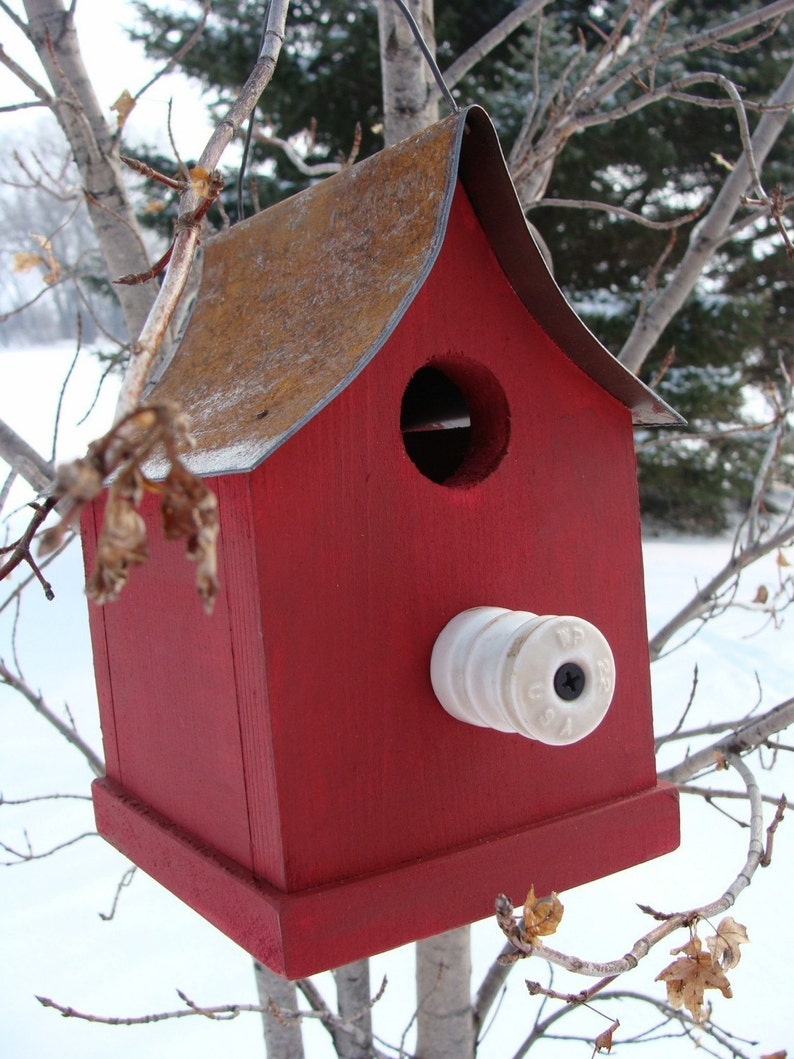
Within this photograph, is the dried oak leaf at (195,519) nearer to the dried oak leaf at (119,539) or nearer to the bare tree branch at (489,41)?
the dried oak leaf at (119,539)

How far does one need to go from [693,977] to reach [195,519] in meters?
0.82

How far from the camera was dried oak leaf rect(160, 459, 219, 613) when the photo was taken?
Result: 0.36m

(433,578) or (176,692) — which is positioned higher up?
(433,578)

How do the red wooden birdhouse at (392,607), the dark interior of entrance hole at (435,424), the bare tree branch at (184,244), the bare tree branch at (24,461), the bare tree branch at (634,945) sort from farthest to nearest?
1. the bare tree branch at (24,461)
2. the dark interior of entrance hole at (435,424)
3. the red wooden birdhouse at (392,607)
4. the bare tree branch at (634,945)
5. the bare tree branch at (184,244)

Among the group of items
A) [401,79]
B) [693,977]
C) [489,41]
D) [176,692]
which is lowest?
[693,977]

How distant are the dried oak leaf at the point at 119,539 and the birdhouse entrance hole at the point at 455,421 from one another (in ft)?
2.23

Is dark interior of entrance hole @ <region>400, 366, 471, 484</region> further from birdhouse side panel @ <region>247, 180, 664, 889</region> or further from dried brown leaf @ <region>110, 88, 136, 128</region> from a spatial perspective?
dried brown leaf @ <region>110, 88, 136, 128</region>

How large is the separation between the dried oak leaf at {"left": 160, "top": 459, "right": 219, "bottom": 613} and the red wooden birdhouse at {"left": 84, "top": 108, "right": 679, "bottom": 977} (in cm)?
45

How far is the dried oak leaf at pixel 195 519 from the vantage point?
14.4 inches

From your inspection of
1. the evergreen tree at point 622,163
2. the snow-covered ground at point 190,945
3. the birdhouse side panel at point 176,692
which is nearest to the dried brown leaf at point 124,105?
the birdhouse side panel at point 176,692

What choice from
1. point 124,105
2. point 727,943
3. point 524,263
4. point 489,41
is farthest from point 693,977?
point 489,41

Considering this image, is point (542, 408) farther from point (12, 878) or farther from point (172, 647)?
point (12, 878)

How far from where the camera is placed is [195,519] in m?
0.38

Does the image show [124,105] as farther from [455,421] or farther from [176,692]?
[176,692]
